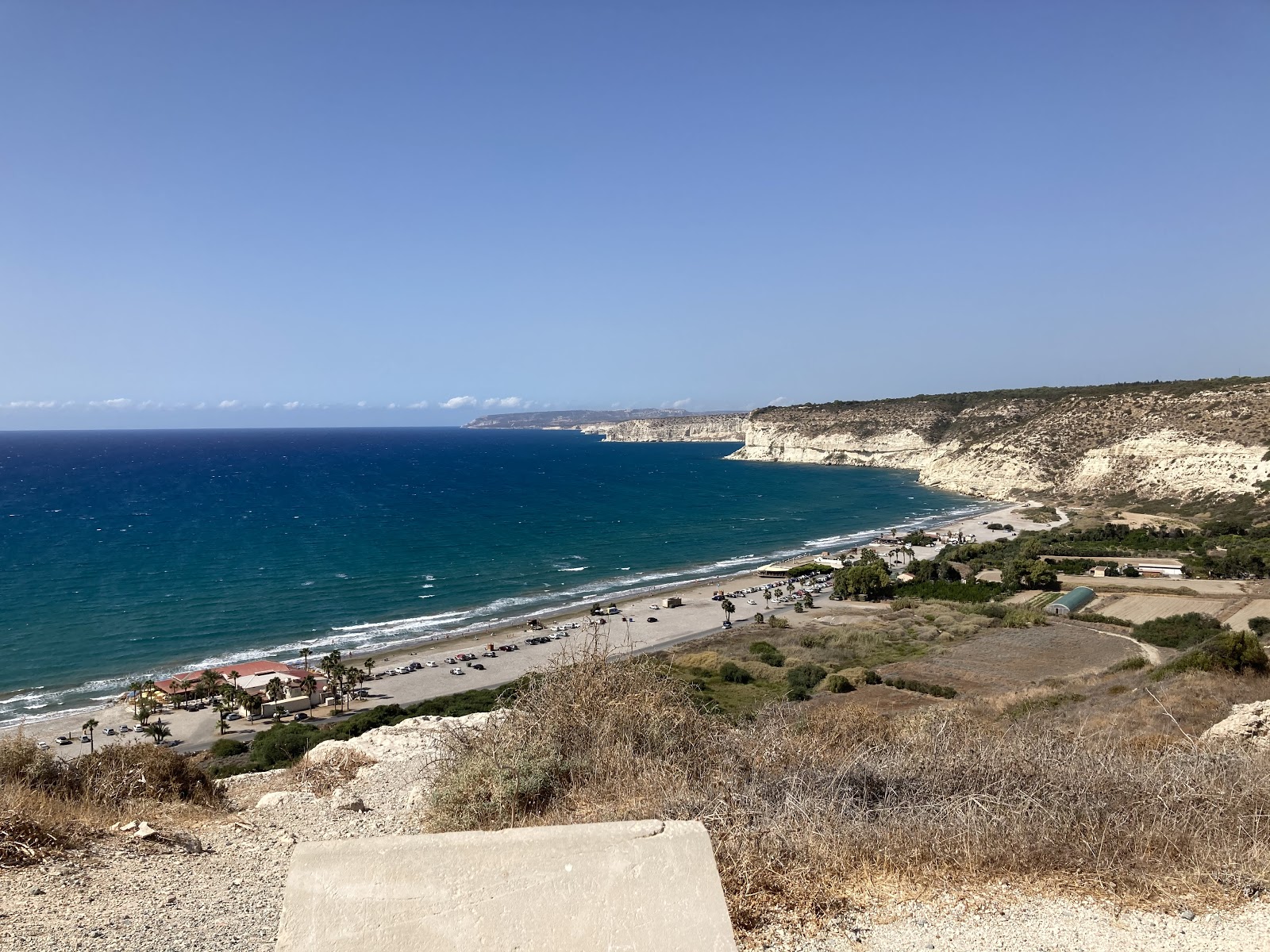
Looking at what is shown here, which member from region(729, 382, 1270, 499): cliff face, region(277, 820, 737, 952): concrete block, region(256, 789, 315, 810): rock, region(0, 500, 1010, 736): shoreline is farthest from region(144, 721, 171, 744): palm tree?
region(729, 382, 1270, 499): cliff face

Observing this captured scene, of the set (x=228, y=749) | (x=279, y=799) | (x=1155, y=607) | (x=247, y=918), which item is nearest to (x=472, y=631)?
(x=228, y=749)

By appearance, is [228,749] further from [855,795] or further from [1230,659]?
[1230,659]

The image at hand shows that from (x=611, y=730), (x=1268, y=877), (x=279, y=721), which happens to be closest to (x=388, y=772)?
(x=611, y=730)

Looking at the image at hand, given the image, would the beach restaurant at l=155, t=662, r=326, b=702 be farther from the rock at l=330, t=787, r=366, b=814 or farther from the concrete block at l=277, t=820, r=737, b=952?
the concrete block at l=277, t=820, r=737, b=952

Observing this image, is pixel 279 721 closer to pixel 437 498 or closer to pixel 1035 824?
pixel 1035 824

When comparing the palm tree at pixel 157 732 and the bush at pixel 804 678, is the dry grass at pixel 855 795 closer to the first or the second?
the bush at pixel 804 678

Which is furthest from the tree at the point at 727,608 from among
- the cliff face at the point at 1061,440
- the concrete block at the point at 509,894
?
the cliff face at the point at 1061,440
